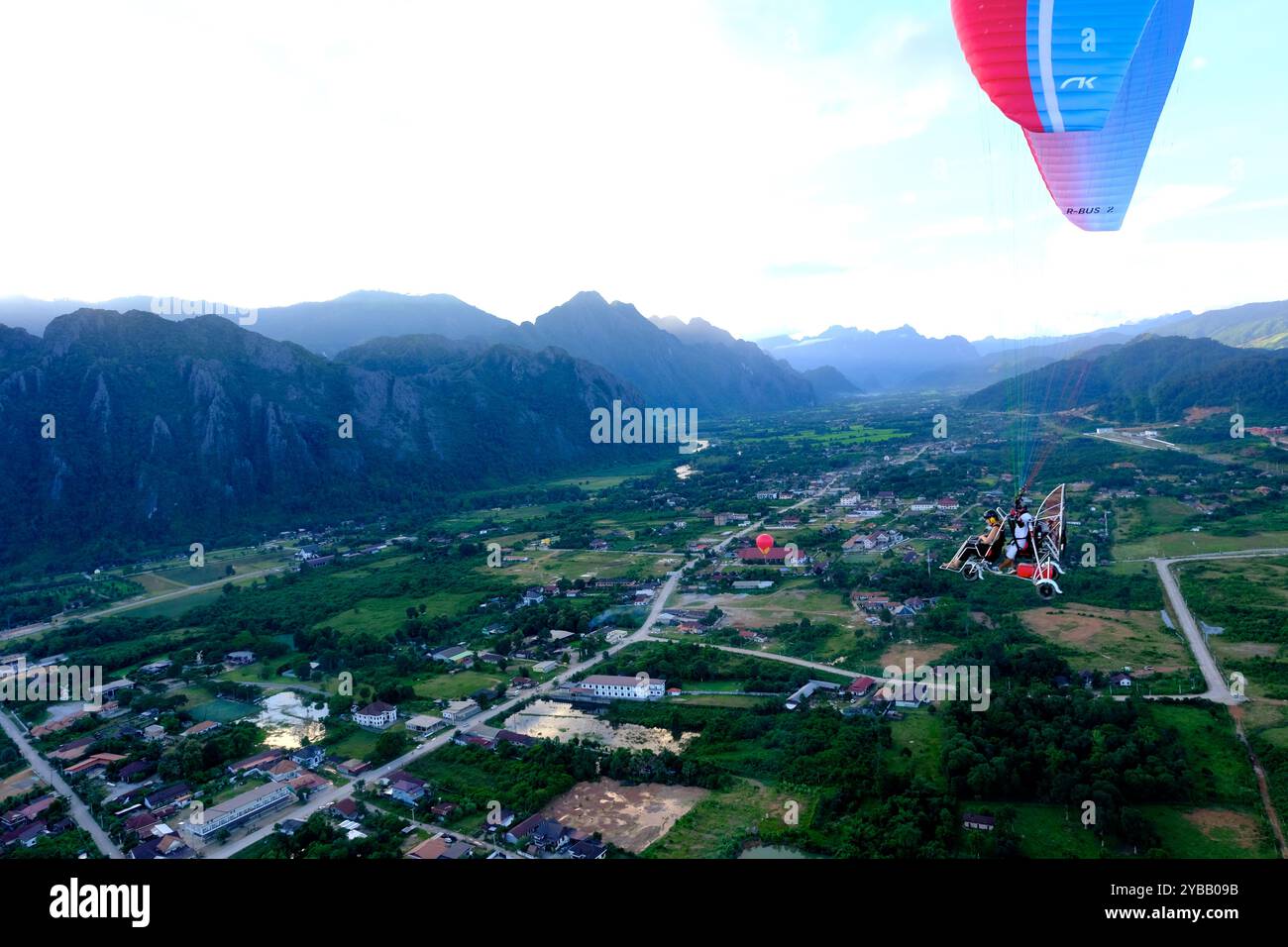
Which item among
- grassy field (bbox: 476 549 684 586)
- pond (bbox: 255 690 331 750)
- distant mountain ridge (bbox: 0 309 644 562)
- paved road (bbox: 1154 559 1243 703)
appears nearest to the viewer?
paved road (bbox: 1154 559 1243 703)

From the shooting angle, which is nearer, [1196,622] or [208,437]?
[1196,622]

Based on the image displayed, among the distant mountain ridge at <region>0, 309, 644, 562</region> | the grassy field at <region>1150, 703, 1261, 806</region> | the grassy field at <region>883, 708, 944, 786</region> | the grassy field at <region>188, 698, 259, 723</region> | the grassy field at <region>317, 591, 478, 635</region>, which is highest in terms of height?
the distant mountain ridge at <region>0, 309, 644, 562</region>

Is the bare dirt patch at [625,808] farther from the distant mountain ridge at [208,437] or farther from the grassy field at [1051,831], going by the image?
the distant mountain ridge at [208,437]

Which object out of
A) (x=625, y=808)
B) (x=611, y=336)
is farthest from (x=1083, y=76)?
(x=611, y=336)

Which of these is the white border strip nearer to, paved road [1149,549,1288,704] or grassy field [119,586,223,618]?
paved road [1149,549,1288,704]

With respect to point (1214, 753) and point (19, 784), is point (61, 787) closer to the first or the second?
point (19, 784)

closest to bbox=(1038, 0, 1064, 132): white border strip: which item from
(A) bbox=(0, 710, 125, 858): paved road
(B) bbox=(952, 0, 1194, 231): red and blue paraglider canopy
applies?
(B) bbox=(952, 0, 1194, 231): red and blue paraglider canopy
